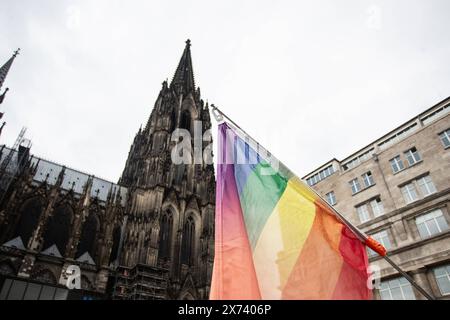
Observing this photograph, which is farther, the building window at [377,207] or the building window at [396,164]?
the building window at [377,207]

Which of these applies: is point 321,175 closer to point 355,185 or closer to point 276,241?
point 355,185

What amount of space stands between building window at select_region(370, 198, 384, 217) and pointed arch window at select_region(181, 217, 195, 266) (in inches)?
647

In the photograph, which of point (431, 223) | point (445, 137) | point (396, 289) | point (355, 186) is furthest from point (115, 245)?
point (445, 137)

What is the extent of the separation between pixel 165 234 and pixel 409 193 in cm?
2004

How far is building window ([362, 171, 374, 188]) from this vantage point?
20.2 m

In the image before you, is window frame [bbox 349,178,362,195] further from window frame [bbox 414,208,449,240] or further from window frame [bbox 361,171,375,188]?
window frame [bbox 414,208,449,240]

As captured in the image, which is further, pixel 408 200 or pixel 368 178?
pixel 368 178

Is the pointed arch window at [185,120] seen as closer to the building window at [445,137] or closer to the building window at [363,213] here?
the building window at [363,213]

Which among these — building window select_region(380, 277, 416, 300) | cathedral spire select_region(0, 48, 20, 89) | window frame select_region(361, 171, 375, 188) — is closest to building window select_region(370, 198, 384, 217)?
window frame select_region(361, 171, 375, 188)

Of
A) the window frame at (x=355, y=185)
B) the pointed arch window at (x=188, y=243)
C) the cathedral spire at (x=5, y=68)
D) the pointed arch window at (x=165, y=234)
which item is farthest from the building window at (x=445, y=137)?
the cathedral spire at (x=5, y=68)

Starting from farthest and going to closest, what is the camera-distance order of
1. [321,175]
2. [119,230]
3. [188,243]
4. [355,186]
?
[119,230], [188,243], [321,175], [355,186]

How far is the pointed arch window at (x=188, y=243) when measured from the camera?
28255 mm

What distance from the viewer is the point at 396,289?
53.8 ft
